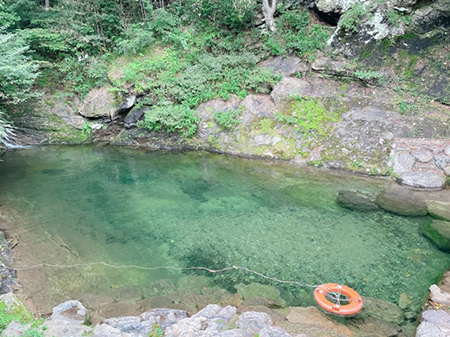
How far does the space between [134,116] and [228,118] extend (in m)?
4.39

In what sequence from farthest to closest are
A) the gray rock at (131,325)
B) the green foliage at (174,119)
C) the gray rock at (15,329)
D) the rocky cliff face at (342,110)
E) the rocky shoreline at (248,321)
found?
1. the green foliage at (174,119)
2. the rocky cliff face at (342,110)
3. the gray rock at (131,325)
4. the rocky shoreline at (248,321)
5. the gray rock at (15,329)

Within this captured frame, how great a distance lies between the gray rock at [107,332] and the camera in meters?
4.25

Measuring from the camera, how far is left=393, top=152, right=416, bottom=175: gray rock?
10141mm

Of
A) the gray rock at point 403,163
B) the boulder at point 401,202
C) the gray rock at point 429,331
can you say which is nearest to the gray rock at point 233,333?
the gray rock at point 429,331

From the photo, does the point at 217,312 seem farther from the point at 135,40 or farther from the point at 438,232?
the point at 135,40

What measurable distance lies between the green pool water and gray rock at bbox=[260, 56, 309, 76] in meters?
4.54

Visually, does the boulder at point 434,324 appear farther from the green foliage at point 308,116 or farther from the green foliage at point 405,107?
the green foliage at point 405,107

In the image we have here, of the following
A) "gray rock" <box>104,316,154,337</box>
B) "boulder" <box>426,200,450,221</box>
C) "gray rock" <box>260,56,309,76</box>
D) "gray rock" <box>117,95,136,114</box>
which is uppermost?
"gray rock" <box>260,56,309,76</box>

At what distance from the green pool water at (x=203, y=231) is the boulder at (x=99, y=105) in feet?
11.3

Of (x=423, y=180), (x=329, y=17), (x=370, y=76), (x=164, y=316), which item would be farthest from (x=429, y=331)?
(x=329, y=17)

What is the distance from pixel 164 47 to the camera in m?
15.5

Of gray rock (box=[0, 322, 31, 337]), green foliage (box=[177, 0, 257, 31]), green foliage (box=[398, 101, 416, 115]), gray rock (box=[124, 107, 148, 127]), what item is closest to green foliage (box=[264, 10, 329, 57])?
green foliage (box=[177, 0, 257, 31])

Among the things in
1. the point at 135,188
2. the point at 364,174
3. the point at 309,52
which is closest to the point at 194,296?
the point at 135,188

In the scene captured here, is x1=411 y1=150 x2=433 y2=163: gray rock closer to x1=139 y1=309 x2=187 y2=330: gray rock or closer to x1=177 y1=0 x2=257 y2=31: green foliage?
x1=139 y1=309 x2=187 y2=330: gray rock
